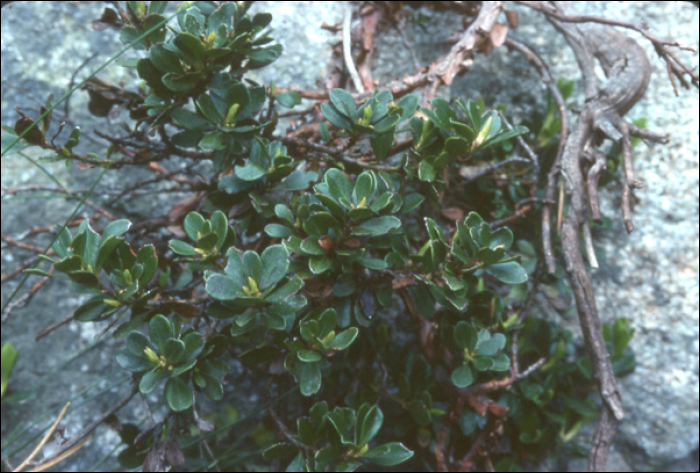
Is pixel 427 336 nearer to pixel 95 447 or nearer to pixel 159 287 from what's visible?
pixel 159 287

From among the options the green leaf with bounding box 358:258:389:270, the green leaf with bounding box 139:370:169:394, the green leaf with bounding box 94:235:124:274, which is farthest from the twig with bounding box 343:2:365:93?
the green leaf with bounding box 139:370:169:394

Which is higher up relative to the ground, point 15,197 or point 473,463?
point 15,197

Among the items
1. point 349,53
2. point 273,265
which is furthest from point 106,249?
point 349,53

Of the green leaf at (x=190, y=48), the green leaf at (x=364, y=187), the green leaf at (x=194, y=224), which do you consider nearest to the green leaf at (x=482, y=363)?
the green leaf at (x=364, y=187)

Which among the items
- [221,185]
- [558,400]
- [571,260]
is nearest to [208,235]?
[221,185]

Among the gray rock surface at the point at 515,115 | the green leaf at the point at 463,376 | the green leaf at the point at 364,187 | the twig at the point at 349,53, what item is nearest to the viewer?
the green leaf at the point at 364,187

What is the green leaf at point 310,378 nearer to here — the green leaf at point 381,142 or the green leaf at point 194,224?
the green leaf at point 194,224
